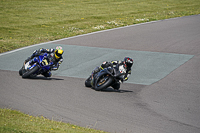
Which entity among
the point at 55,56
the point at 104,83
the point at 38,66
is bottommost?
the point at 104,83

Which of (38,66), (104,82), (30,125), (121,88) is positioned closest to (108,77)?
(104,82)

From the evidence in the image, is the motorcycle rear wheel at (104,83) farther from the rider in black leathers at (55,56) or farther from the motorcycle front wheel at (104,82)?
the rider in black leathers at (55,56)

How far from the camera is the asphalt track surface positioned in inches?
351

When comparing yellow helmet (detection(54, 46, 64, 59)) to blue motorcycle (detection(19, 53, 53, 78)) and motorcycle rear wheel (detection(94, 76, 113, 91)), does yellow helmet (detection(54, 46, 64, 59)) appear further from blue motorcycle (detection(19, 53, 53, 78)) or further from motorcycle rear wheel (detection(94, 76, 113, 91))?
motorcycle rear wheel (detection(94, 76, 113, 91))

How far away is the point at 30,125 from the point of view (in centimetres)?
709

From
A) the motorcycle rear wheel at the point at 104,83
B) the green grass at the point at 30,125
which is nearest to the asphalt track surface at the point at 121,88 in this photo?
the motorcycle rear wheel at the point at 104,83

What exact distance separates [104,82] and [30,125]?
5.12 meters

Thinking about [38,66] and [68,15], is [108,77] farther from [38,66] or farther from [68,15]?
[68,15]

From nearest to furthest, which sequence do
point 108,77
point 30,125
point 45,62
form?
1. point 30,125
2. point 108,77
3. point 45,62

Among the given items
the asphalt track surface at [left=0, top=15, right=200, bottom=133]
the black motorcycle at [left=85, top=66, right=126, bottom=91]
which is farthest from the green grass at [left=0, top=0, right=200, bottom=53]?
the black motorcycle at [left=85, top=66, right=126, bottom=91]

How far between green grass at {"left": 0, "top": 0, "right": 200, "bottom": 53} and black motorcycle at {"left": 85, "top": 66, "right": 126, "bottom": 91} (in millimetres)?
9278

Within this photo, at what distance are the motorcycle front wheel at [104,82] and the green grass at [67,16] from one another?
388cm

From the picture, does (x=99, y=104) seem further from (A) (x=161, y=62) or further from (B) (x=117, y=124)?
(A) (x=161, y=62)

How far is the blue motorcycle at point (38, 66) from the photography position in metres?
13.1
